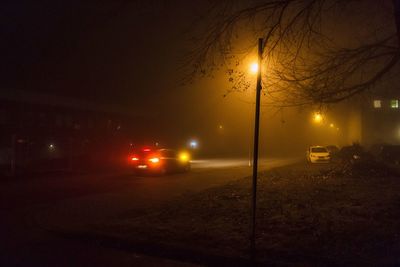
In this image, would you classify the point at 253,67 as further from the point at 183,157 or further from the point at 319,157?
the point at 319,157

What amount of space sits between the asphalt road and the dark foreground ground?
1.72 feet

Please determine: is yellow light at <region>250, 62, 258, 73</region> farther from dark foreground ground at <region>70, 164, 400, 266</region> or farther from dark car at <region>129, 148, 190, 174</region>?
dark car at <region>129, 148, 190, 174</region>

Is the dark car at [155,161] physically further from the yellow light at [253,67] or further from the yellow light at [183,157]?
the yellow light at [253,67]

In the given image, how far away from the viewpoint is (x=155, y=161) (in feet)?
86.5

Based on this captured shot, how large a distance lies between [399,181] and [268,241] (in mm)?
11738

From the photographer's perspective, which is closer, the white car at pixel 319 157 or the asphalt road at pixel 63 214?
the asphalt road at pixel 63 214

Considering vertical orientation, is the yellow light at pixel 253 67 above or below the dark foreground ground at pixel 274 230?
above

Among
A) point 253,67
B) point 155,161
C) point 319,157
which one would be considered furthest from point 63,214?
point 319,157

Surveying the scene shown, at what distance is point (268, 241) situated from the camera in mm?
8398

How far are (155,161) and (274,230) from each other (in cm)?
1760

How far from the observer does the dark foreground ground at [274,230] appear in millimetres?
7516

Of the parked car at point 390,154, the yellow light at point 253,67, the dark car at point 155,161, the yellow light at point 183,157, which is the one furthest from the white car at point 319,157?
the yellow light at point 253,67

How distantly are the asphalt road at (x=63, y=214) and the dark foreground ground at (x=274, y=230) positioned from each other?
1.72 feet

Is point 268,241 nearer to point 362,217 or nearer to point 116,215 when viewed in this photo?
point 362,217
